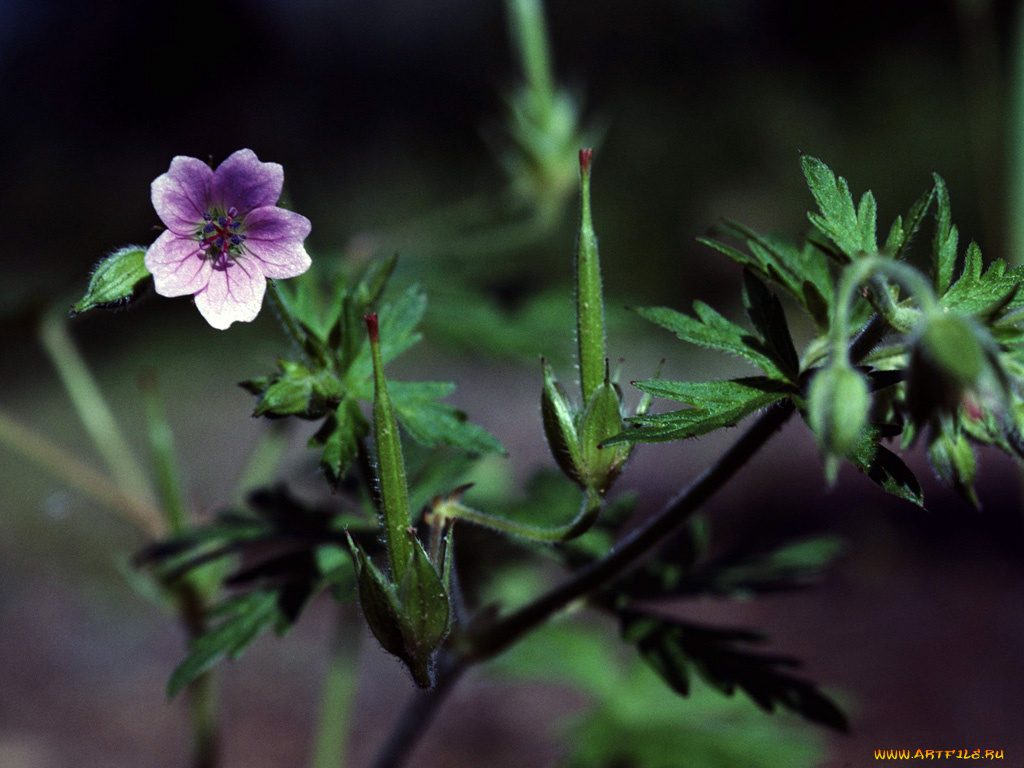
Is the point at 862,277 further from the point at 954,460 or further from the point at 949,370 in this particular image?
the point at 954,460

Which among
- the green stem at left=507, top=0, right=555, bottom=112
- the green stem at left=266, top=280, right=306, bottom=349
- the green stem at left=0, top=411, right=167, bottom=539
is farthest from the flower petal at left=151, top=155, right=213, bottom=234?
the green stem at left=507, top=0, right=555, bottom=112

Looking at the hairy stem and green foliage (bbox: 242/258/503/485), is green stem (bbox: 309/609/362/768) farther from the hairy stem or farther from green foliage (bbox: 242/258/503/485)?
green foliage (bbox: 242/258/503/485)

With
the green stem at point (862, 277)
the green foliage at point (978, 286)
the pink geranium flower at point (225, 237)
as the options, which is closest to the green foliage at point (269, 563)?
the pink geranium flower at point (225, 237)

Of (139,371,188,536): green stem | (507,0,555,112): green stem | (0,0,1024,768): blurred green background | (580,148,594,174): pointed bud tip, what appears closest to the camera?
(580,148,594,174): pointed bud tip

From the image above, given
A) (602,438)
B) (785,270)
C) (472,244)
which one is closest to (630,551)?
(602,438)

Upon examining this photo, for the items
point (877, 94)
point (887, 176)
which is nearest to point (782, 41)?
point (877, 94)

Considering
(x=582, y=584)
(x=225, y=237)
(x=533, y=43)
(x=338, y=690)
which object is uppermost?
(x=533, y=43)
